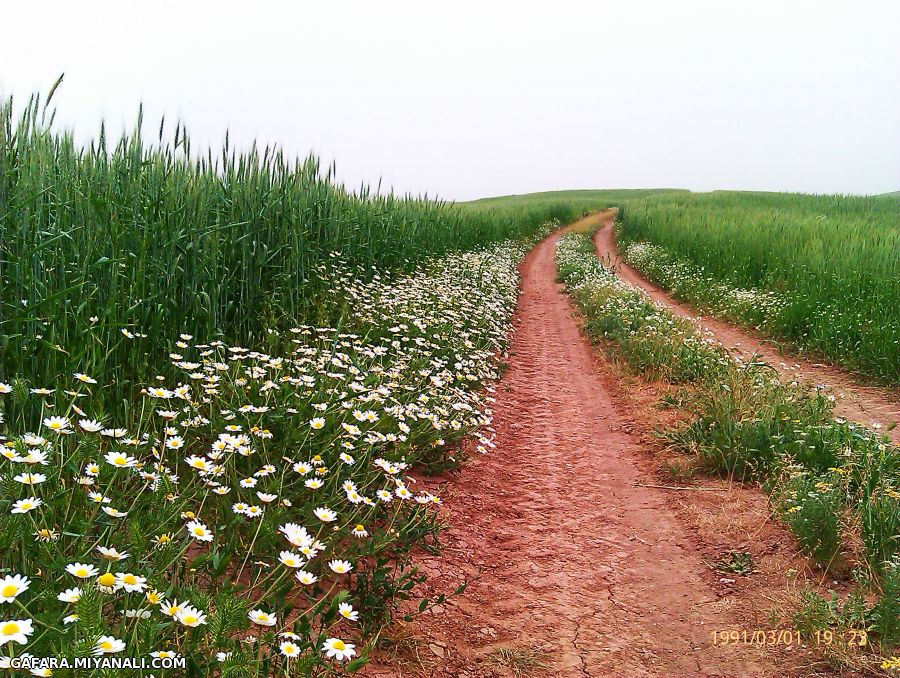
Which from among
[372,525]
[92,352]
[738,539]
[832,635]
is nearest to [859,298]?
[738,539]

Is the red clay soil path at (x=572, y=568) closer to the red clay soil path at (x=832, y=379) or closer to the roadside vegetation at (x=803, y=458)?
the roadside vegetation at (x=803, y=458)

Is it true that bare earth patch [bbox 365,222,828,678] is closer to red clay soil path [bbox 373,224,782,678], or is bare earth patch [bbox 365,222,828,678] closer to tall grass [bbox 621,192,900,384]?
red clay soil path [bbox 373,224,782,678]

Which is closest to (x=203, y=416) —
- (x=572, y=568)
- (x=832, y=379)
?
(x=572, y=568)

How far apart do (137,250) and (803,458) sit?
5248 mm

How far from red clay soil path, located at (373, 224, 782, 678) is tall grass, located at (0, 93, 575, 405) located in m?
2.46

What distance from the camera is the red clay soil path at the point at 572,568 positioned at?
9.62ft

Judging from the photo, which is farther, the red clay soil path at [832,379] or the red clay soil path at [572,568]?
the red clay soil path at [832,379]

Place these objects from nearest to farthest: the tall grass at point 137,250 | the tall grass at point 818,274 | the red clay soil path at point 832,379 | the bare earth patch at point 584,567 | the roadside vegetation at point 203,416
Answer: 1. the roadside vegetation at point 203,416
2. the bare earth patch at point 584,567
3. the tall grass at point 137,250
4. the red clay soil path at point 832,379
5. the tall grass at point 818,274

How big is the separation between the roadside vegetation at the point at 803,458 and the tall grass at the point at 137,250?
3914 mm

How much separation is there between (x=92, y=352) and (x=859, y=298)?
34.1 ft

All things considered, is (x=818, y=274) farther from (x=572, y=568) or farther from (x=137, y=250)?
(x=137, y=250)

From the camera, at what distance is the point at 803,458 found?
4512 mm

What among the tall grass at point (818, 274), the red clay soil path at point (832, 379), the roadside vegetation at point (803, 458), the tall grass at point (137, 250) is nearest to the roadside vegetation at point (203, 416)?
the tall grass at point (137, 250)

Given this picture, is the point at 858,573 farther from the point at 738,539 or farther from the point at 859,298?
the point at 859,298
